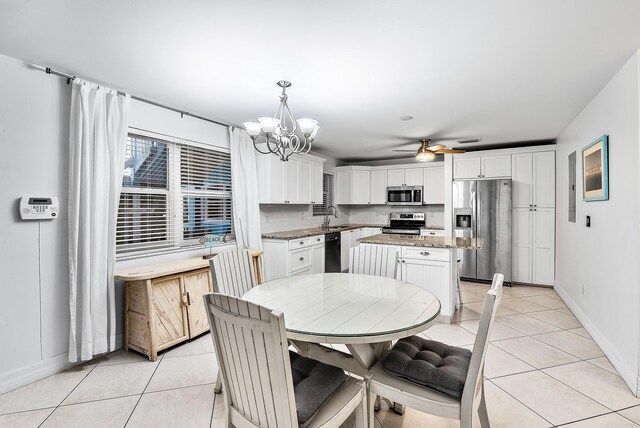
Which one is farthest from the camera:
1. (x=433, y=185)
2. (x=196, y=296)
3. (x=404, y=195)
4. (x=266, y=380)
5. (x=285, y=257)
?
(x=404, y=195)

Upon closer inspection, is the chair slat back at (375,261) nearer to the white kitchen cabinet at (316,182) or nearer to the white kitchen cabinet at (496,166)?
the white kitchen cabinet at (316,182)

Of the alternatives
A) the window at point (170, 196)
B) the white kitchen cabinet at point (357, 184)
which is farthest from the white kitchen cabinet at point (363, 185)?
the window at point (170, 196)

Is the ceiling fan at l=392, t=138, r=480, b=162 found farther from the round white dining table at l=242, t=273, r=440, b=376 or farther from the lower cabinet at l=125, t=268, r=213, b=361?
the lower cabinet at l=125, t=268, r=213, b=361

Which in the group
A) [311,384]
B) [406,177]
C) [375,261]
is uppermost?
[406,177]

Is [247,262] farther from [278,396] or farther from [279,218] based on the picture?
[279,218]

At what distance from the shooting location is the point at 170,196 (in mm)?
3338

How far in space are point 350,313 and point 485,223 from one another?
13.7ft

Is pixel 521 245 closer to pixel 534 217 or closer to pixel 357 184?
Result: pixel 534 217

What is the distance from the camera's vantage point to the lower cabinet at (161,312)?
8.68ft

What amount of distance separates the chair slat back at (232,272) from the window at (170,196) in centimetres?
114

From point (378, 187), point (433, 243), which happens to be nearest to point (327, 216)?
point (378, 187)

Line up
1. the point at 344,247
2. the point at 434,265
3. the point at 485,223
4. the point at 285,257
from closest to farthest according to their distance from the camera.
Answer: the point at 434,265
the point at 285,257
the point at 485,223
the point at 344,247

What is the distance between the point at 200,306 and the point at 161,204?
112 centimetres

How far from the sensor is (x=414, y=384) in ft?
4.94
